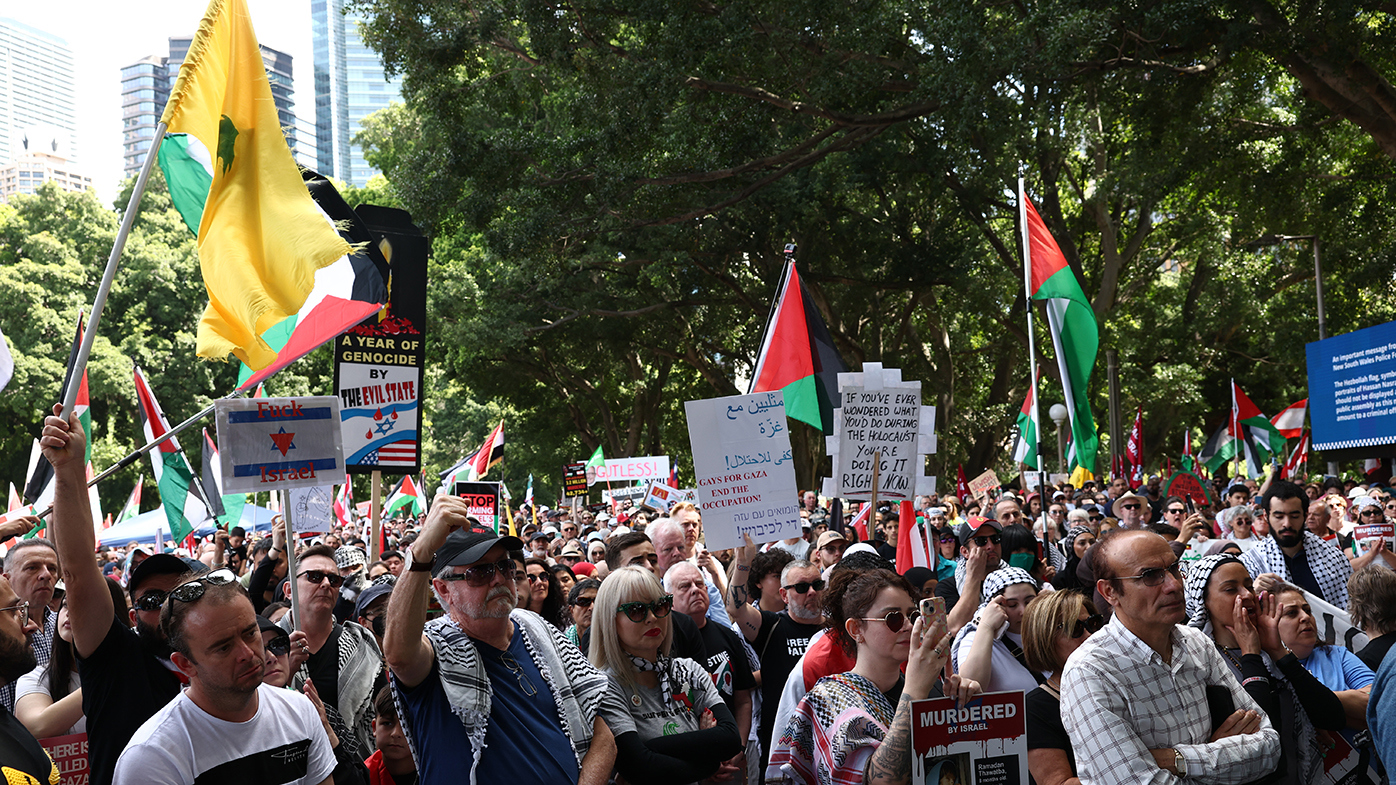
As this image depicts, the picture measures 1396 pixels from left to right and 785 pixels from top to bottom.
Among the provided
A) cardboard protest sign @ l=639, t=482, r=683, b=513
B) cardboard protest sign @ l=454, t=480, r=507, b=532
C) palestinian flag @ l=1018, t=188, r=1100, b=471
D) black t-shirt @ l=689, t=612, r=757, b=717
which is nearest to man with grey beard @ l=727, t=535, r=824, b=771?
black t-shirt @ l=689, t=612, r=757, b=717

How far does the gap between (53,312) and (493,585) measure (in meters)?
41.6

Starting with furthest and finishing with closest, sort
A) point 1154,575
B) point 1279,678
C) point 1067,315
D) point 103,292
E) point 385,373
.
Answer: point 1067,315 → point 385,373 → point 1279,678 → point 103,292 → point 1154,575

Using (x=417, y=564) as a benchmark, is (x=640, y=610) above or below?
below

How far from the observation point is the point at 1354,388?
55.0 ft

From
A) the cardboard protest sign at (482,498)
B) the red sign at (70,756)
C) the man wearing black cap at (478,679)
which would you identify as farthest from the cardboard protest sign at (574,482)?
the man wearing black cap at (478,679)

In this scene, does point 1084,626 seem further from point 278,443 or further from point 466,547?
point 278,443

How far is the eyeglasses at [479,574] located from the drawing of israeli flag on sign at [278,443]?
5.24 feet

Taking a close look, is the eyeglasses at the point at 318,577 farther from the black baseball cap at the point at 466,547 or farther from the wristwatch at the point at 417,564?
the wristwatch at the point at 417,564

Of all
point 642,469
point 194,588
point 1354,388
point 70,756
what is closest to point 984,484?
point 1354,388

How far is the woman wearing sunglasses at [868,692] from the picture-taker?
3.54 meters

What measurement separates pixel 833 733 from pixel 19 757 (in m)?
2.34

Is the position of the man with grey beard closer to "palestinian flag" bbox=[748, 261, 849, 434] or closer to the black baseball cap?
the black baseball cap

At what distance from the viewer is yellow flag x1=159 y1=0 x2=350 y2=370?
5340mm

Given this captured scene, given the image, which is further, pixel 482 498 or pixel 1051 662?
pixel 482 498
